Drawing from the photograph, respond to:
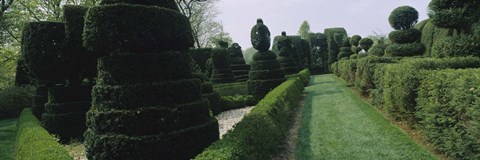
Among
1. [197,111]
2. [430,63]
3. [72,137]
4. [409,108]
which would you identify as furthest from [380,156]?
[72,137]

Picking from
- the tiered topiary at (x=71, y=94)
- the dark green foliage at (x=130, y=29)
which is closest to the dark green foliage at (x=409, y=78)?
the dark green foliage at (x=130, y=29)

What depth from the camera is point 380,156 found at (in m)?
5.62

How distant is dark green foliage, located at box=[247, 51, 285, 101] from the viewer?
645 inches

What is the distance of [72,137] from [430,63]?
10672mm

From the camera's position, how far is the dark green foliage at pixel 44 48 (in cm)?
988

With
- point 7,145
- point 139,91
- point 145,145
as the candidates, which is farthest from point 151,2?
point 7,145

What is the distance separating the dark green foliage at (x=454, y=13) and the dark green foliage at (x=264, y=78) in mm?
7892

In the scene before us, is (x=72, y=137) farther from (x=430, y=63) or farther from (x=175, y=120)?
(x=430, y=63)

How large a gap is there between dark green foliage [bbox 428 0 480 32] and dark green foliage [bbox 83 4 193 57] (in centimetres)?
924

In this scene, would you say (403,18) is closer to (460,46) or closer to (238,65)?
(460,46)

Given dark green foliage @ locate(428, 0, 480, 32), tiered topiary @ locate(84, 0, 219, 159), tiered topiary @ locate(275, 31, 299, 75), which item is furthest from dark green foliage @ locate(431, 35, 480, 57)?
tiered topiary @ locate(275, 31, 299, 75)

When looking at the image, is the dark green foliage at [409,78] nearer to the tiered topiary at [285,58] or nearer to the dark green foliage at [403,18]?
the dark green foliage at [403,18]

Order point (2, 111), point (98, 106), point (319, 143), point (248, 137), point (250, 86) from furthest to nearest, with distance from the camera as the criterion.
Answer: point (2, 111) → point (250, 86) → point (319, 143) → point (98, 106) → point (248, 137)

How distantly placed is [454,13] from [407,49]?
4.11 metres
